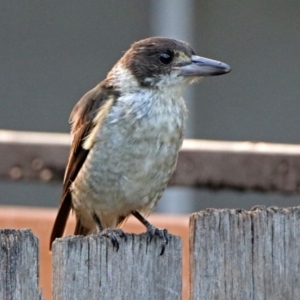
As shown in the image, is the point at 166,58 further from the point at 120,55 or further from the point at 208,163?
the point at 120,55

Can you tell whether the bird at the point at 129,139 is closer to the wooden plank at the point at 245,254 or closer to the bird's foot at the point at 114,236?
the bird's foot at the point at 114,236

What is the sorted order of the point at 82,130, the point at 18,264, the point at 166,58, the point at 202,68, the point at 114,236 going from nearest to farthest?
the point at 18,264 → the point at 114,236 → the point at 202,68 → the point at 82,130 → the point at 166,58

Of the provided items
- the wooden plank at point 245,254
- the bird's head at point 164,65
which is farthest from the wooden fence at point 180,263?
the bird's head at point 164,65

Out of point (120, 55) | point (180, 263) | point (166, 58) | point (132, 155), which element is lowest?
point (180, 263)

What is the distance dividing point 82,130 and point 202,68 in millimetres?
600

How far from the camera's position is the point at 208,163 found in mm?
4000

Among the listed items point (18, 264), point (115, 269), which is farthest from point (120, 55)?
point (18, 264)

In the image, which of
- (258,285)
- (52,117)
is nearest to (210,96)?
(52,117)

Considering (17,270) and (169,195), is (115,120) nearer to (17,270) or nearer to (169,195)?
(17,270)

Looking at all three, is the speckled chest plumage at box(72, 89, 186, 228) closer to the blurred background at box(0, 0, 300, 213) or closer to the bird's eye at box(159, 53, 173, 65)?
the bird's eye at box(159, 53, 173, 65)

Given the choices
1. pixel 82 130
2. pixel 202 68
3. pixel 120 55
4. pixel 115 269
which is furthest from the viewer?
pixel 120 55

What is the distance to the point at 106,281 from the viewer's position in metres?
2.58

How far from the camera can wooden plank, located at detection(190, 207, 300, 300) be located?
2.63 m

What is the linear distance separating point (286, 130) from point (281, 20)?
110 cm
